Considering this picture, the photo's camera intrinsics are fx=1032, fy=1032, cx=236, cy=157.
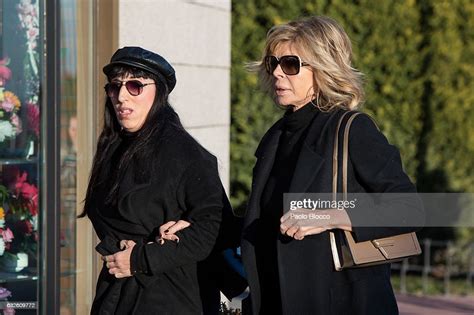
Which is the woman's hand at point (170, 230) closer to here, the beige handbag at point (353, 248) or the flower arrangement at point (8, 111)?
the beige handbag at point (353, 248)

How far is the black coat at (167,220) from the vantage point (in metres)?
3.29

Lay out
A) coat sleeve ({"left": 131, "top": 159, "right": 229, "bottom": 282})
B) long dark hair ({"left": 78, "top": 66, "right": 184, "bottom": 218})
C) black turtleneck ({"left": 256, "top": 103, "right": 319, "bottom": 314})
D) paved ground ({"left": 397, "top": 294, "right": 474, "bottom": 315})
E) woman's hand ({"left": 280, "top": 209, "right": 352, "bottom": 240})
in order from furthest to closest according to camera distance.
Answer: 1. paved ground ({"left": 397, "top": 294, "right": 474, "bottom": 315})
2. long dark hair ({"left": 78, "top": 66, "right": 184, "bottom": 218})
3. coat sleeve ({"left": 131, "top": 159, "right": 229, "bottom": 282})
4. black turtleneck ({"left": 256, "top": 103, "right": 319, "bottom": 314})
5. woman's hand ({"left": 280, "top": 209, "right": 352, "bottom": 240})

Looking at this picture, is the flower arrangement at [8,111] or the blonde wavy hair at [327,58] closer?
the blonde wavy hair at [327,58]

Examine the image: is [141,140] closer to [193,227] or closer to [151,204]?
[151,204]

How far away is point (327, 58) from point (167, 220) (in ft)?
2.42

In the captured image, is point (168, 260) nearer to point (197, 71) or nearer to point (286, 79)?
point (286, 79)

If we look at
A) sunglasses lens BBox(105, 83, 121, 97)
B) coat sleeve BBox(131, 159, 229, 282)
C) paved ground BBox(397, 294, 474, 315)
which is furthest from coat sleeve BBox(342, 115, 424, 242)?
paved ground BBox(397, 294, 474, 315)

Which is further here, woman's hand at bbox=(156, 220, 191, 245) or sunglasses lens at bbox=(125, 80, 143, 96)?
sunglasses lens at bbox=(125, 80, 143, 96)

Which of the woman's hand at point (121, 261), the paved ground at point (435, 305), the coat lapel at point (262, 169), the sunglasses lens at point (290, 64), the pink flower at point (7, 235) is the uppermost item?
the sunglasses lens at point (290, 64)

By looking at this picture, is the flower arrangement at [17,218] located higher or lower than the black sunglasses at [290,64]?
lower

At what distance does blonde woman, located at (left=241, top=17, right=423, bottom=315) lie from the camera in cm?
297

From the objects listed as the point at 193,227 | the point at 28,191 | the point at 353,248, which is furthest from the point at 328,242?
the point at 28,191
